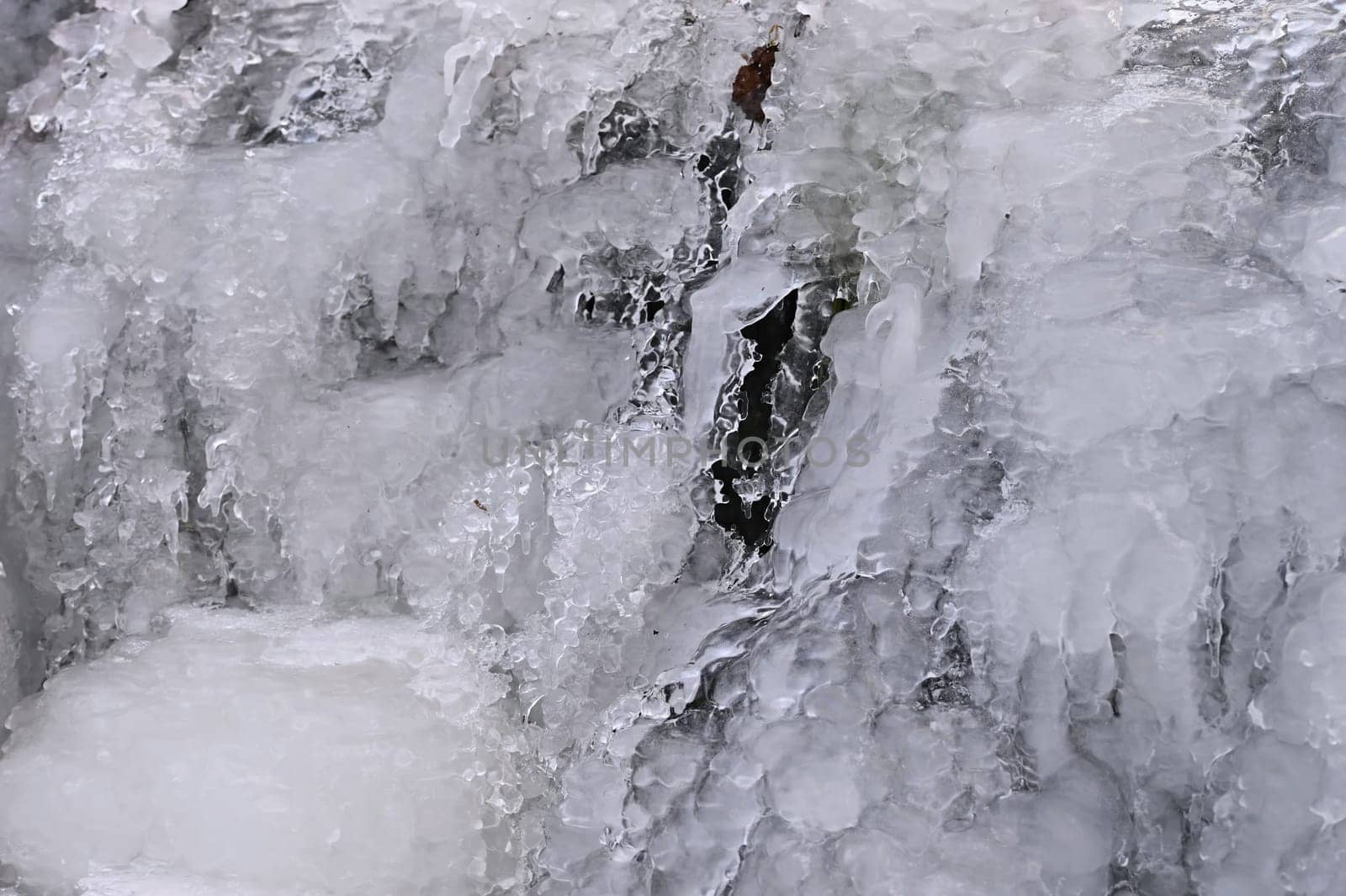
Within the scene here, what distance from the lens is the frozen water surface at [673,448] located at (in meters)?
0.89

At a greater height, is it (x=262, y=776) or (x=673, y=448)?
(x=673, y=448)

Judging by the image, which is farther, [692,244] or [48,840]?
[692,244]

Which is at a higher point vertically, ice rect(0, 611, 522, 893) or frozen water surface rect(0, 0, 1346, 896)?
frozen water surface rect(0, 0, 1346, 896)

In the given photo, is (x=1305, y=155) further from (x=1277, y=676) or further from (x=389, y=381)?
(x=389, y=381)

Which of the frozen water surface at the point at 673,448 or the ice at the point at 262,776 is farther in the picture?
the ice at the point at 262,776

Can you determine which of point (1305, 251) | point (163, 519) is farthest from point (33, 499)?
point (1305, 251)

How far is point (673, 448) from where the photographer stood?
1.22 m

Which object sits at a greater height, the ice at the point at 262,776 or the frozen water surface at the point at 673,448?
the frozen water surface at the point at 673,448

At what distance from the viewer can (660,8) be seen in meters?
1.27

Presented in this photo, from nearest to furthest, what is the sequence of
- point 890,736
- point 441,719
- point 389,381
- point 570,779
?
1. point 890,736
2. point 570,779
3. point 441,719
4. point 389,381

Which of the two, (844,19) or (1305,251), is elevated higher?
(844,19)

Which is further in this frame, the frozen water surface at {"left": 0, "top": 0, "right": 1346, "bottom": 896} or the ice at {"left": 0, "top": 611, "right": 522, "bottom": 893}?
the ice at {"left": 0, "top": 611, "right": 522, "bottom": 893}

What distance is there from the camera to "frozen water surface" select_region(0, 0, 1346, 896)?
0.89 m

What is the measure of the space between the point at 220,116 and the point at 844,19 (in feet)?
2.59
